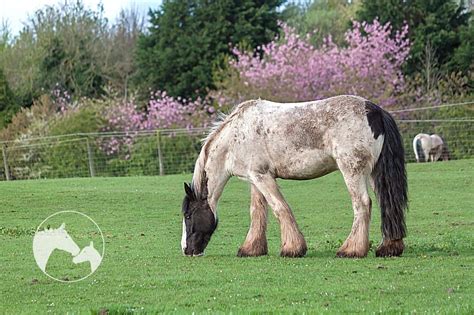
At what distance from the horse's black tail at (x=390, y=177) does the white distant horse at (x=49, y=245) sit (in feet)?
13.4

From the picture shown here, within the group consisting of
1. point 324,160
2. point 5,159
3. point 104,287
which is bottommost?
point 5,159

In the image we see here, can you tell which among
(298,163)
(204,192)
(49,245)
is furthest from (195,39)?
(298,163)

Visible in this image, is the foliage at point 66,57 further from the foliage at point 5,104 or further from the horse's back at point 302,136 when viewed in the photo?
the horse's back at point 302,136

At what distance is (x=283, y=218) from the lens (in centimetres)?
1291

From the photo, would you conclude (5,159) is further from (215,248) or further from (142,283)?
(142,283)

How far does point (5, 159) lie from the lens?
116ft

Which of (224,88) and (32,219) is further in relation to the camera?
(224,88)

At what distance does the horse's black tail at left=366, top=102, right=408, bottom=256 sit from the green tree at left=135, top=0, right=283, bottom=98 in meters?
35.4

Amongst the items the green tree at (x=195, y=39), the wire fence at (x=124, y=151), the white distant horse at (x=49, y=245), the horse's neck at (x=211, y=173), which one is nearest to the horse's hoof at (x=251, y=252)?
the horse's neck at (x=211, y=173)

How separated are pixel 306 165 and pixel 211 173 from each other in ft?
4.67

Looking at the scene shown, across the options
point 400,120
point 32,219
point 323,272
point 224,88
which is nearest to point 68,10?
point 224,88

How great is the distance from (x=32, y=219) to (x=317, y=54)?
2292 cm

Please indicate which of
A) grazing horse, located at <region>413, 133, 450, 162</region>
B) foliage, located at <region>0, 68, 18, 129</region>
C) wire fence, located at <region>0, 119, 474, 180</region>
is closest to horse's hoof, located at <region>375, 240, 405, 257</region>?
grazing horse, located at <region>413, 133, 450, 162</region>

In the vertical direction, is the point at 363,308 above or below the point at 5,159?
above
